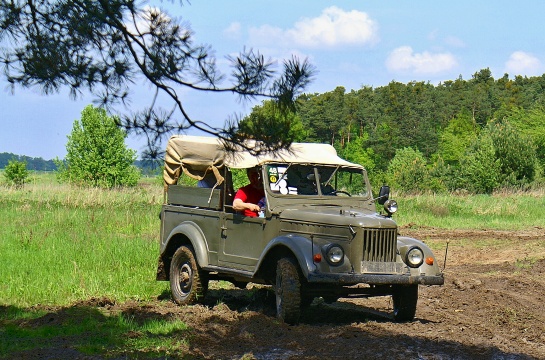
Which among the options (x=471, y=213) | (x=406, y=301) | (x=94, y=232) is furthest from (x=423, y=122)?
(x=406, y=301)

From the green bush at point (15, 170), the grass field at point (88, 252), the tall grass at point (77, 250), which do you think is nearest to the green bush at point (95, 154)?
the green bush at point (15, 170)

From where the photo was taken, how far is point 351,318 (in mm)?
9812

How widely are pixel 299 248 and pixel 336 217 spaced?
1.95 ft

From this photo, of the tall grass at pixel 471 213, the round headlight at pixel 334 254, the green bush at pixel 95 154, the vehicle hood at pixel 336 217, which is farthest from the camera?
the green bush at pixel 95 154

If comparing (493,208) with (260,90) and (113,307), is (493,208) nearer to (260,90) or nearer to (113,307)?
(113,307)

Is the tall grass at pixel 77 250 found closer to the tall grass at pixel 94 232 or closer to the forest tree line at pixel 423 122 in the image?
the tall grass at pixel 94 232

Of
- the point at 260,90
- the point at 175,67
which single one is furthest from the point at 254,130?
the point at 175,67

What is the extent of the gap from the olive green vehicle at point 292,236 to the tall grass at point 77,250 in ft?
4.43

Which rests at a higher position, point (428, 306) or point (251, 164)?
point (251, 164)

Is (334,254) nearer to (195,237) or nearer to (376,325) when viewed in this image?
(376,325)

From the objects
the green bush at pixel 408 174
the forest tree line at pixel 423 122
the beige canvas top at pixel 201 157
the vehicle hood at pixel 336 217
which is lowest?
the vehicle hood at pixel 336 217

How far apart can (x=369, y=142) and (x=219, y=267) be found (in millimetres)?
91487

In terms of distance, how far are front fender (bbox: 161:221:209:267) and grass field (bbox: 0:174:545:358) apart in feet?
3.71

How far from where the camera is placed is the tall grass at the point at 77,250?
1171 cm
